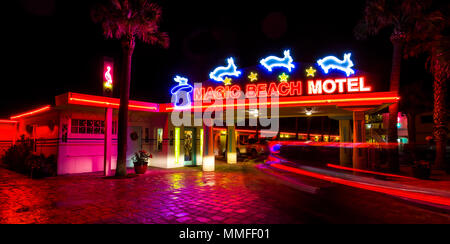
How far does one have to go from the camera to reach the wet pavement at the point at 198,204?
6.13m

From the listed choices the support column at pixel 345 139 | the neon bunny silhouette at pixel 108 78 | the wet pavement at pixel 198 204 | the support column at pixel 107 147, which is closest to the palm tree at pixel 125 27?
the support column at pixel 107 147

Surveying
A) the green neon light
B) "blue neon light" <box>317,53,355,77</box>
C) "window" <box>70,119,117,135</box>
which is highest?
"blue neon light" <box>317,53,355,77</box>

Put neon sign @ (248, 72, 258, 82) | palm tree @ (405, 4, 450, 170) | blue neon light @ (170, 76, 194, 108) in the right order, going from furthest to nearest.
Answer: blue neon light @ (170, 76, 194, 108) → neon sign @ (248, 72, 258, 82) → palm tree @ (405, 4, 450, 170)

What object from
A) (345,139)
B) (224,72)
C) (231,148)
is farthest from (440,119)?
(224,72)

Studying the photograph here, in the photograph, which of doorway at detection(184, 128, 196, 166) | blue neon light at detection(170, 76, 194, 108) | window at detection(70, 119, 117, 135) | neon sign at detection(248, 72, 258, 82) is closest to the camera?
neon sign at detection(248, 72, 258, 82)

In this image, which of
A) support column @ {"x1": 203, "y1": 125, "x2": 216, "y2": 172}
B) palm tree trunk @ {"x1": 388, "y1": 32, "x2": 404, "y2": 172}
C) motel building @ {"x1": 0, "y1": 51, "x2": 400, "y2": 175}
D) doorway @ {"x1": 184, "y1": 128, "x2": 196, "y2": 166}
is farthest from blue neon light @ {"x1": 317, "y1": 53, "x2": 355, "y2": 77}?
doorway @ {"x1": 184, "y1": 128, "x2": 196, "y2": 166}

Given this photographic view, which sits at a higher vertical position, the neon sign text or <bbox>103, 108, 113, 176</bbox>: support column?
the neon sign text

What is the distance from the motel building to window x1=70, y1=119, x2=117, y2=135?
0.05m

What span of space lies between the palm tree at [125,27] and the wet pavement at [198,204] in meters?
2.70

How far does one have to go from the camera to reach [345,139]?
19703 millimetres

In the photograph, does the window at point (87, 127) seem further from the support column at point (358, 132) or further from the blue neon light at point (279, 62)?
the support column at point (358, 132)

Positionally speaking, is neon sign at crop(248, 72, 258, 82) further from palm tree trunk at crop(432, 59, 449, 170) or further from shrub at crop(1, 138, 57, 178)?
palm tree trunk at crop(432, 59, 449, 170)

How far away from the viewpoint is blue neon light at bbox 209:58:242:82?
587 inches

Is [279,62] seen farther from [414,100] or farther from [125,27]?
[414,100]
